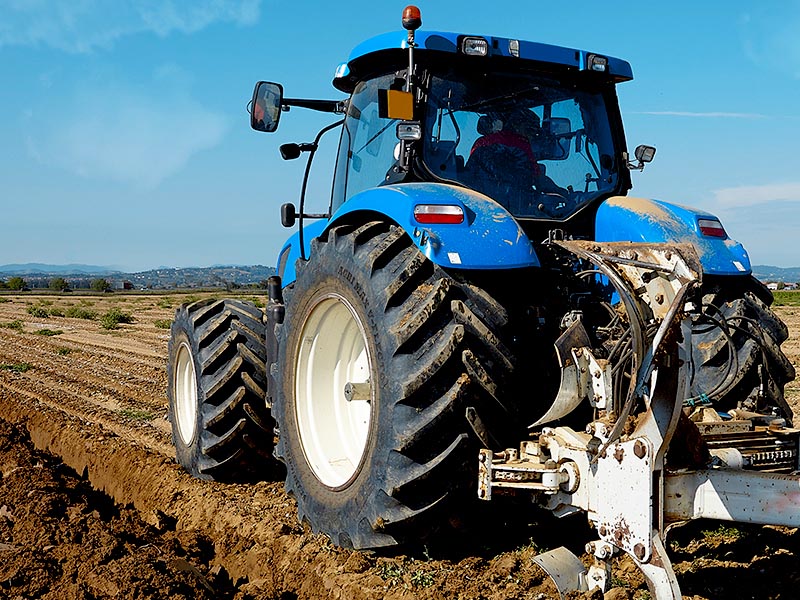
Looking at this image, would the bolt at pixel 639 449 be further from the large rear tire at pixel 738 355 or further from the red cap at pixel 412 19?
the red cap at pixel 412 19

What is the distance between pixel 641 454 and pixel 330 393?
1924 mm

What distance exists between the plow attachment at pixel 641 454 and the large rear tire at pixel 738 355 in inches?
25.0

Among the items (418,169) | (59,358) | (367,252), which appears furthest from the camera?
(59,358)

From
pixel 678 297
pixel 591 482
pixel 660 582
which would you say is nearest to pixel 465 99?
pixel 678 297

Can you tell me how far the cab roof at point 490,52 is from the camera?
400cm

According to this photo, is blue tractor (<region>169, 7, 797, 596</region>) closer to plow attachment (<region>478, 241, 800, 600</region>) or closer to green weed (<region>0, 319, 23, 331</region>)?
plow attachment (<region>478, 241, 800, 600</region>)

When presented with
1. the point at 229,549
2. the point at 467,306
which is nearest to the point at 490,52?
the point at 467,306

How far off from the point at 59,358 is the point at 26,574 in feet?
36.3

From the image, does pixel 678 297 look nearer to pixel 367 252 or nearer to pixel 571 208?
pixel 367 252

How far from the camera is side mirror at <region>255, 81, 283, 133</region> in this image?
479 centimetres

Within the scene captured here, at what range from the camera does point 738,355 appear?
12.8 ft

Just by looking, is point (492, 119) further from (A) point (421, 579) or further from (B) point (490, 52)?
(A) point (421, 579)

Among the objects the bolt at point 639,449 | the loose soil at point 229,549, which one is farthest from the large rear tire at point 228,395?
the bolt at point 639,449

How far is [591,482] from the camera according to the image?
2.90 m
